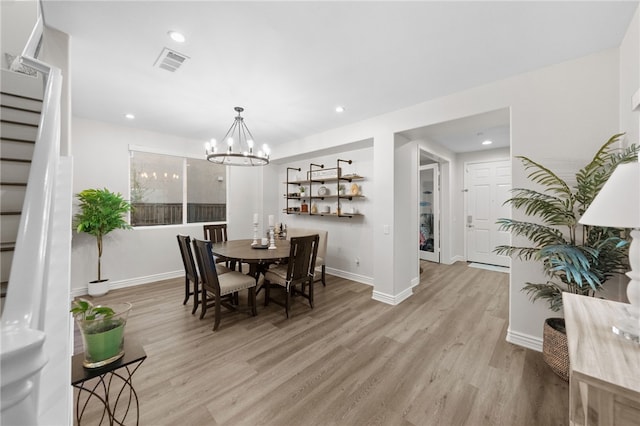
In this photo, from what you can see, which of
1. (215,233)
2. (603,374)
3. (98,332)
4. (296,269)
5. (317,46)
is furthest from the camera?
(215,233)

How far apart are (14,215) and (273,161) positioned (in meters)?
4.31

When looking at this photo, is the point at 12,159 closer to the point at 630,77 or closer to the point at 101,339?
the point at 101,339

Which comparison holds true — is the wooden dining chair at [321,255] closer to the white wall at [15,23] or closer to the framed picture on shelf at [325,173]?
the framed picture on shelf at [325,173]

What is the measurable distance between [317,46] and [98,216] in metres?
3.58

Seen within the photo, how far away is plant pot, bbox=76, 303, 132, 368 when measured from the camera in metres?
1.11

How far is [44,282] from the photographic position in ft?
1.98

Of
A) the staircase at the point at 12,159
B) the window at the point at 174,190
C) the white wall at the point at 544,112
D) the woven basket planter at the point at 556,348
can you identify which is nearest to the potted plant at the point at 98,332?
the staircase at the point at 12,159

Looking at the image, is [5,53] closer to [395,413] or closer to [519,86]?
[395,413]

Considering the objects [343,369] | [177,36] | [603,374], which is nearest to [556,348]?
[603,374]

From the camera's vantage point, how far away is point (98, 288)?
140 inches

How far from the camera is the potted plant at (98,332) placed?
1.09 m

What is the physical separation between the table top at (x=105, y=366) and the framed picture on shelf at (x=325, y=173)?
357 centimetres

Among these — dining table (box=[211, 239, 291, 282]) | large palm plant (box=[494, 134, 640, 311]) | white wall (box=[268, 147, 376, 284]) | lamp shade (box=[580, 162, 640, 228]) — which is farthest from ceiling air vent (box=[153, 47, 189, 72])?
large palm plant (box=[494, 134, 640, 311])

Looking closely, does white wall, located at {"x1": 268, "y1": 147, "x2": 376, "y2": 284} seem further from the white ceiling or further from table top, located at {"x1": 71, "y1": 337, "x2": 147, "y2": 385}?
table top, located at {"x1": 71, "y1": 337, "x2": 147, "y2": 385}
